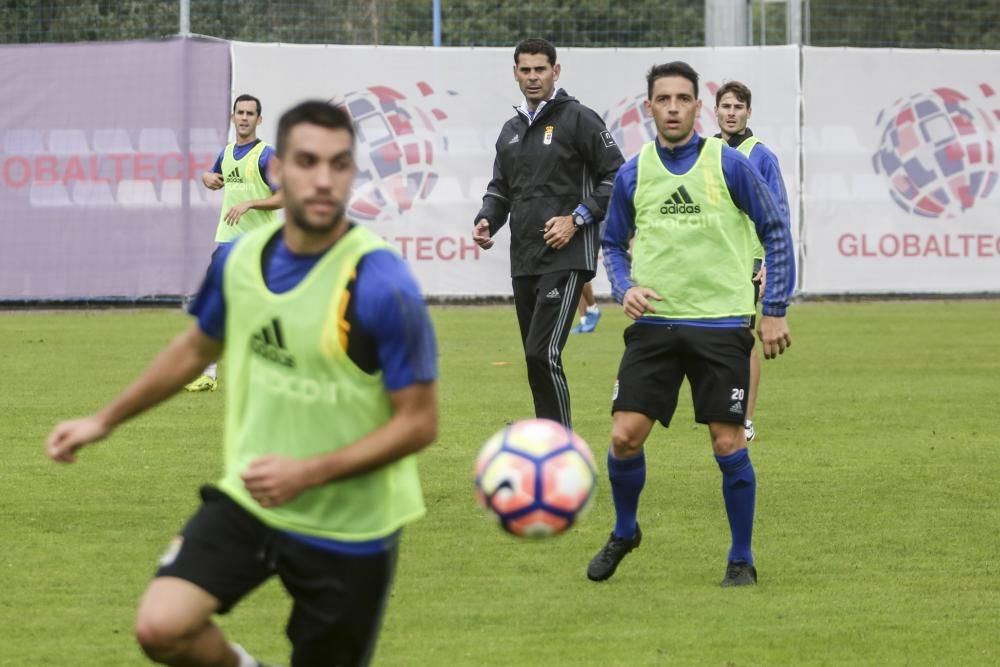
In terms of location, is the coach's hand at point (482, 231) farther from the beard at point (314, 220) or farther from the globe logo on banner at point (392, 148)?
the globe logo on banner at point (392, 148)

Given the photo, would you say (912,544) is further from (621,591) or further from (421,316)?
(421,316)

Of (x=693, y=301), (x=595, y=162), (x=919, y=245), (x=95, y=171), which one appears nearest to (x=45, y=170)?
(x=95, y=171)

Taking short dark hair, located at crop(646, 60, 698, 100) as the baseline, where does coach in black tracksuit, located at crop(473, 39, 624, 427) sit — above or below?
below

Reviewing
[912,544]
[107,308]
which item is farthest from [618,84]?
[912,544]

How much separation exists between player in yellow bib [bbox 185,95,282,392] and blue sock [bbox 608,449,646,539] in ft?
21.7

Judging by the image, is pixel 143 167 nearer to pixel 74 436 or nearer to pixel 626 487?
pixel 626 487

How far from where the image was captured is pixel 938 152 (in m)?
23.4

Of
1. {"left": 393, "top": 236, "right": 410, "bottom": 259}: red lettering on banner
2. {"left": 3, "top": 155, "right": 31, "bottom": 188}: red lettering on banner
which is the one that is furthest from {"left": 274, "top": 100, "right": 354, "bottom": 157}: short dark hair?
{"left": 3, "top": 155, "right": 31, "bottom": 188}: red lettering on banner

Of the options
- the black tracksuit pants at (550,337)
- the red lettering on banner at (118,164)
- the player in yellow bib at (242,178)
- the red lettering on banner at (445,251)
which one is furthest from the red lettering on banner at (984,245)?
the black tracksuit pants at (550,337)

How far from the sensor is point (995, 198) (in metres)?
→ 23.5

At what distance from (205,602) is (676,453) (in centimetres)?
701

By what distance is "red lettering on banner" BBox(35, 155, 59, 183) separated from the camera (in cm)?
2148

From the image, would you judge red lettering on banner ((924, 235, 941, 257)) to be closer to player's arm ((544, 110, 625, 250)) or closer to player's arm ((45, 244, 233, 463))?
player's arm ((544, 110, 625, 250))

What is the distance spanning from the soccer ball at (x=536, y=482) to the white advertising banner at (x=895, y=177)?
1826 cm
